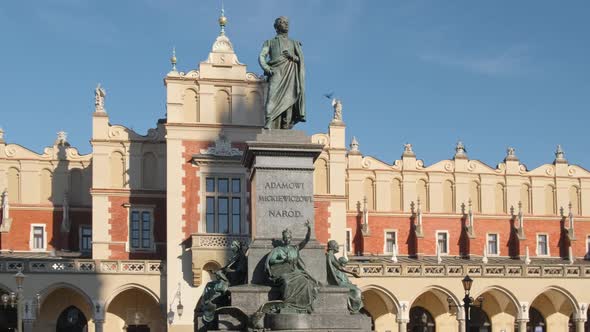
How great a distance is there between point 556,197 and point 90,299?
79.4ft

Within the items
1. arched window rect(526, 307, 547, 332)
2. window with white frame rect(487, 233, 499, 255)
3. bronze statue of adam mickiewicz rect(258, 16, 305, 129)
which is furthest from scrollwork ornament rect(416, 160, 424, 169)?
bronze statue of adam mickiewicz rect(258, 16, 305, 129)

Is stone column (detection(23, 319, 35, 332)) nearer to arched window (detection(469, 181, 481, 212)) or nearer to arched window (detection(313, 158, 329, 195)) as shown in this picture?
arched window (detection(313, 158, 329, 195))

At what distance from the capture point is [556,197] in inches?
2095

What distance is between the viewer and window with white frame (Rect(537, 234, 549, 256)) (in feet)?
173

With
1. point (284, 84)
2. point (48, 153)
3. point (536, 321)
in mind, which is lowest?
point (536, 321)

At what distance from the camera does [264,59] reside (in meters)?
19.4

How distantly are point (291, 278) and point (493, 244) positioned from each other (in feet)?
118

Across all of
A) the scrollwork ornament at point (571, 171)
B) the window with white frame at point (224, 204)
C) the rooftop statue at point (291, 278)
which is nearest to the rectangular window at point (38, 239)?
the window with white frame at point (224, 204)

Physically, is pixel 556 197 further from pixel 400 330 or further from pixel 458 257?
pixel 400 330

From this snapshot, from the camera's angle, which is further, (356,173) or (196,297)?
(356,173)

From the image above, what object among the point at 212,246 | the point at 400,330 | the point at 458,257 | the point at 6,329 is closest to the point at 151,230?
the point at 212,246

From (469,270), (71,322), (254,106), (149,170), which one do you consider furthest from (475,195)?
(71,322)

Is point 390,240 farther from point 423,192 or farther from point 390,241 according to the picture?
point 423,192

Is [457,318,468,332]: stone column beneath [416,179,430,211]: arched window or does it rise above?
beneath
